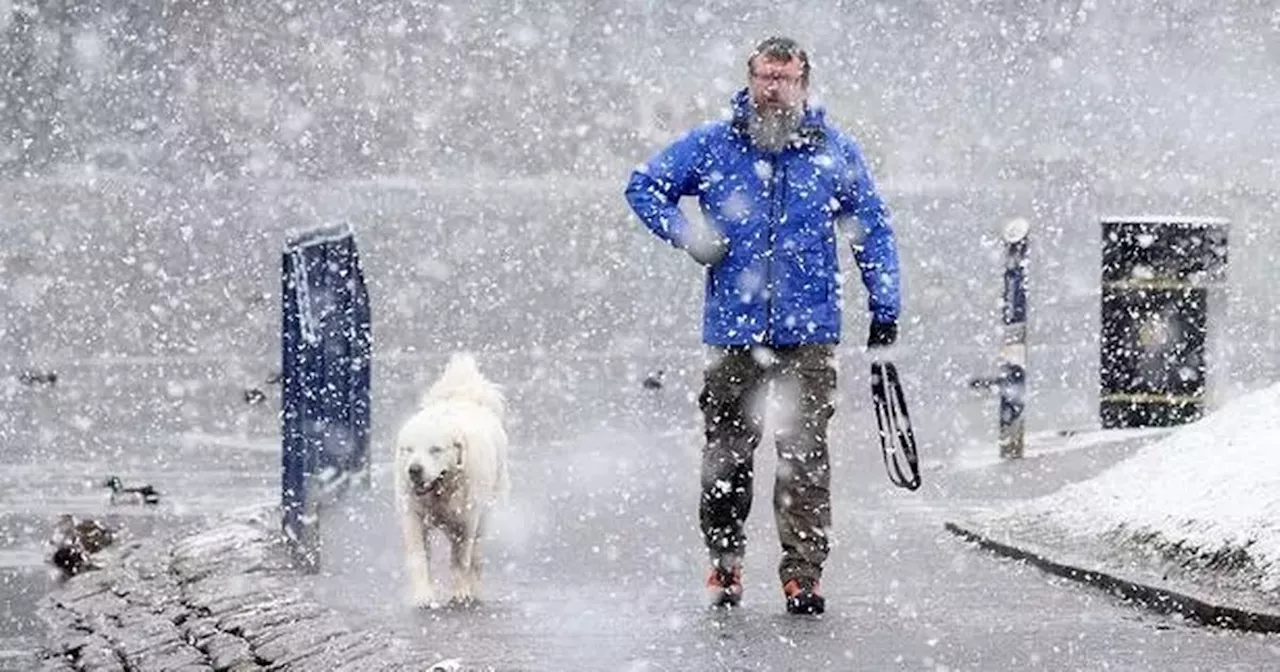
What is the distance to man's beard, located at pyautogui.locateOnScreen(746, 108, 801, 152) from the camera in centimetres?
1020

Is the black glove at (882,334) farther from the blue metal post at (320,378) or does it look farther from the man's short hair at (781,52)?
the blue metal post at (320,378)

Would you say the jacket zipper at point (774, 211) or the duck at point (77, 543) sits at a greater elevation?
the jacket zipper at point (774, 211)

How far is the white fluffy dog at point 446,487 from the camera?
1106cm

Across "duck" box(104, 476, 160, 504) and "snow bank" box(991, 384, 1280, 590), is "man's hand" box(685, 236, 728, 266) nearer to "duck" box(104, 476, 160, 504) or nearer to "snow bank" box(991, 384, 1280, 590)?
"snow bank" box(991, 384, 1280, 590)

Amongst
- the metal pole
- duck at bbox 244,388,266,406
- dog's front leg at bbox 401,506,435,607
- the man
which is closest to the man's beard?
the man

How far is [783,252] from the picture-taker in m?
10.2

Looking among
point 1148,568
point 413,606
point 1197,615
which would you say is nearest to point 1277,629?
point 1197,615

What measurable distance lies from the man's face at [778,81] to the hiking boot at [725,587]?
5.39 feet

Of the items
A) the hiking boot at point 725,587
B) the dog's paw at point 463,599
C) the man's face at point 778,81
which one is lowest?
the dog's paw at point 463,599

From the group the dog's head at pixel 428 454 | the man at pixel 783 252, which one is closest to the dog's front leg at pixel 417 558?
the dog's head at pixel 428 454

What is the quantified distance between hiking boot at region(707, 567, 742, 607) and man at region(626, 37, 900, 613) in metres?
0.24

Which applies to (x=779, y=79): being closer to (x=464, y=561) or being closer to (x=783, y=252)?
(x=783, y=252)

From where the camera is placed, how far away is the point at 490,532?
45.8 feet

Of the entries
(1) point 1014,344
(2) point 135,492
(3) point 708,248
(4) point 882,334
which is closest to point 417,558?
(3) point 708,248
